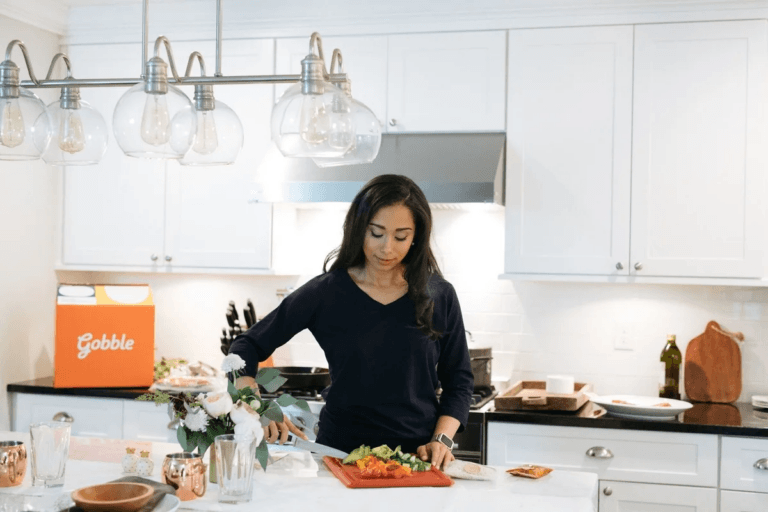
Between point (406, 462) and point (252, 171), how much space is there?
2.10 metres

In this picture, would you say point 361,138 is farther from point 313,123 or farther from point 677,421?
point 677,421

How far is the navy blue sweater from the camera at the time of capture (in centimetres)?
238

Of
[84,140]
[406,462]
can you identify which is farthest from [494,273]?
[84,140]

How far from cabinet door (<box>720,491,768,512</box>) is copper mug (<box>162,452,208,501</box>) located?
208cm

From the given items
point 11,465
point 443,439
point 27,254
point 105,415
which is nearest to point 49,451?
point 11,465

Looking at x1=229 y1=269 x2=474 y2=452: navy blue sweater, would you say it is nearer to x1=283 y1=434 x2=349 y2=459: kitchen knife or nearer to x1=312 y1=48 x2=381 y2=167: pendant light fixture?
x1=283 y1=434 x2=349 y2=459: kitchen knife

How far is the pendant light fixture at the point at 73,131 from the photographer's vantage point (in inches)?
77.2

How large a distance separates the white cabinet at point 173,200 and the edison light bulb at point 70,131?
5.75 ft

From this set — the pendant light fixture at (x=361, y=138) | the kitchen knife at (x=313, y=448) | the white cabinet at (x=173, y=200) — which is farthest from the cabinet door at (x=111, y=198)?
the pendant light fixture at (x=361, y=138)

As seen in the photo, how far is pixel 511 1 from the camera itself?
3.60 m

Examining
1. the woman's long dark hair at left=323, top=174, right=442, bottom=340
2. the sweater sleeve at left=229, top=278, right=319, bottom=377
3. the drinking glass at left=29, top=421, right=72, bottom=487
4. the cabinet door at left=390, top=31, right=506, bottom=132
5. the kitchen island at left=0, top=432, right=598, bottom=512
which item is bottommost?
the kitchen island at left=0, top=432, right=598, bottom=512

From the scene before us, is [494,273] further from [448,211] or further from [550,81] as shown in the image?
[550,81]

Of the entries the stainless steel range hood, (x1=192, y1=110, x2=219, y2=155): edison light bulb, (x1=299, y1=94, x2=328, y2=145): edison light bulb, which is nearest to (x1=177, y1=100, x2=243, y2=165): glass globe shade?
(x1=192, y1=110, x2=219, y2=155): edison light bulb

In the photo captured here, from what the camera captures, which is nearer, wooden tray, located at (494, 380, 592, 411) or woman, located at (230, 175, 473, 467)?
woman, located at (230, 175, 473, 467)
